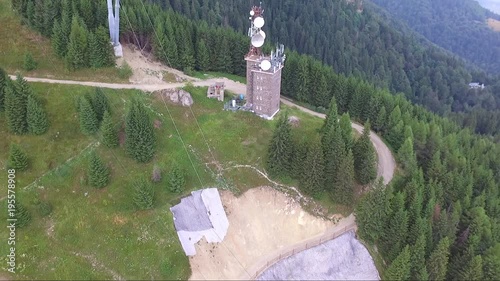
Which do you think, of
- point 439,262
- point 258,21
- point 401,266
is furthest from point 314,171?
point 258,21

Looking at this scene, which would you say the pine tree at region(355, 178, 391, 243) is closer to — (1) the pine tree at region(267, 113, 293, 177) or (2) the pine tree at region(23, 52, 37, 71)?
(1) the pine tree at region(267, 113, 293, 177)

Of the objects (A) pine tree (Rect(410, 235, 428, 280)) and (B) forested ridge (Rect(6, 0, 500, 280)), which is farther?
(B) forested ridge (Rect(6, 0, 500, 280))

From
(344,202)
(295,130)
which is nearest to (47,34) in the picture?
(295,130)

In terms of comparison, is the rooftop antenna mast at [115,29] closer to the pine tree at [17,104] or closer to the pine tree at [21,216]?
the pine tree at [17,104]

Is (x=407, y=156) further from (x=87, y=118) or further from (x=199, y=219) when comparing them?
(x=87, y=118)

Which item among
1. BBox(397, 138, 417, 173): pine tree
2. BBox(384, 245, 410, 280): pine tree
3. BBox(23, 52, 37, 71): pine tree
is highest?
BBox(23, 52, 37, 71): pine tree

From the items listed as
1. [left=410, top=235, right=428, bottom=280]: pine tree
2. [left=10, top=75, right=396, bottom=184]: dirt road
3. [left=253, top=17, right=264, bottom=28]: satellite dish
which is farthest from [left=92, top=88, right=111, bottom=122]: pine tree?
[left=410, top=235, right=428, bottom=280]: pine tree
